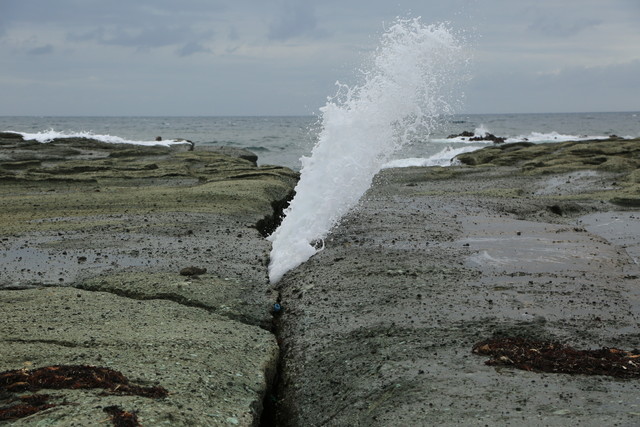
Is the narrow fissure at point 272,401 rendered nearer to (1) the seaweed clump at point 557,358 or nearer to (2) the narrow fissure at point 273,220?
(1) the seaweed clump at point 557,358

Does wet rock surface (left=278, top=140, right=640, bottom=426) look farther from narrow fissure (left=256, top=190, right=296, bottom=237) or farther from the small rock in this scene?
narrow fissure (left=256, top=190, right=296, bottom=237)

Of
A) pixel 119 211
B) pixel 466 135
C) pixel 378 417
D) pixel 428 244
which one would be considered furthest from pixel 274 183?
pixel 466 135

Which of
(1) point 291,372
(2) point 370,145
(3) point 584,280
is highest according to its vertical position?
(2) point 370,145

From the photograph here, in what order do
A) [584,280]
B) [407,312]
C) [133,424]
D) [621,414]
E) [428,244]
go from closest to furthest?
[133,424] < [621,414] < [407,312] < [584,280] < [428,244]

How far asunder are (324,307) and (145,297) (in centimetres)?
128

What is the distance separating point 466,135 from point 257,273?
3642 centimetres

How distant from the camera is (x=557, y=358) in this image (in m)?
3.25

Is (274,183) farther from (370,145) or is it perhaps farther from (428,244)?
(428,244)

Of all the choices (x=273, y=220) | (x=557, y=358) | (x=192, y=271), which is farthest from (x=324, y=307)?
(x=273, y=220)

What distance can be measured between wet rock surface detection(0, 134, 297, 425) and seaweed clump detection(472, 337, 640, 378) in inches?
48.9

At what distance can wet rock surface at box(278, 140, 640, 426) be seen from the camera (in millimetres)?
2865

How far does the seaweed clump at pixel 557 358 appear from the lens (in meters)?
3.11

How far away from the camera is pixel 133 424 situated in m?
2.44

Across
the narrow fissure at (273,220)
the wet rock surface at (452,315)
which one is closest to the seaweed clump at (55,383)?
the wet rock surface at (452,315)
